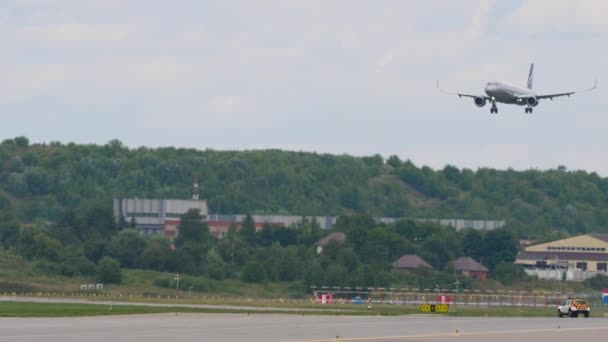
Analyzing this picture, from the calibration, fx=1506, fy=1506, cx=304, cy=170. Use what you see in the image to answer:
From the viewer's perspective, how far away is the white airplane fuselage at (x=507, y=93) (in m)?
127

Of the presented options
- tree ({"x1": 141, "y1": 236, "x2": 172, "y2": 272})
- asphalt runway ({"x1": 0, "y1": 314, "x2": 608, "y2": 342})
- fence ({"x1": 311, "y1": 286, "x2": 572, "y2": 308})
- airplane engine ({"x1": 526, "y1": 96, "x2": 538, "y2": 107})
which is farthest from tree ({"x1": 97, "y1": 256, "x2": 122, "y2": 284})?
asphalt runway ({"x1": 0, "y1": 314, "x2": 608, "y2": 342})

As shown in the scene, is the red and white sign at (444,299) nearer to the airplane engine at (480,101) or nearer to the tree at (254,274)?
the airplane engine at (480,101)

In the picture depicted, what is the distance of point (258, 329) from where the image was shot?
90.8 meters

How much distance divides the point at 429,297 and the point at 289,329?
3023 inches

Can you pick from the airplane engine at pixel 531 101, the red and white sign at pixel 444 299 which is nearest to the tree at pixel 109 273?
the red and white sign at pixel 444 299

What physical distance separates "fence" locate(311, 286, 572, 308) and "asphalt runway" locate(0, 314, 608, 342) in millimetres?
Answer: 38225

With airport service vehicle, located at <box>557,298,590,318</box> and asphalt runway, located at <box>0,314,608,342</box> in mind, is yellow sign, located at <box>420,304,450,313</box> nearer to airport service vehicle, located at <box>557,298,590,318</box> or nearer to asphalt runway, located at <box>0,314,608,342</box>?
airport service vehicle, located at <box>557,298,590,318</box>

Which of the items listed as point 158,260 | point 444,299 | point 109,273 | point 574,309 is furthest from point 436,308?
point 158,260

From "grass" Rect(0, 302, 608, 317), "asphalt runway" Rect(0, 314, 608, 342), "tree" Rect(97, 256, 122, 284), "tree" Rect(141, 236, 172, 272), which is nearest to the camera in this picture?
"asphalt runway" Rect(0, 314, 608, 342)

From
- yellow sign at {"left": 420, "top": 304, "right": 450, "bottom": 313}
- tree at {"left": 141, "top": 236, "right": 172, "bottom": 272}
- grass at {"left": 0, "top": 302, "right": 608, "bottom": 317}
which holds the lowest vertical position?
grass at {"left": 0, "top": 302, "right": 608, "bottom": 317}

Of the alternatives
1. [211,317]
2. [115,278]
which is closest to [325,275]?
[115,278]

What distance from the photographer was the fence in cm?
14975

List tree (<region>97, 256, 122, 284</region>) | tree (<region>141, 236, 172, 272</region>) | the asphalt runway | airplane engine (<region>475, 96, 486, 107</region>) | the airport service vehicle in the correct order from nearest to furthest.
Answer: the asphalt runway
the airport service vehicle
airplane engine (<region>475, 96, 486, 107</region>)
tree (<region>97, 256, 122, 284</region>)
tree (<region>141, 236, 172, 272</region>)

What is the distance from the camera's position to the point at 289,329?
9062 centimetres
